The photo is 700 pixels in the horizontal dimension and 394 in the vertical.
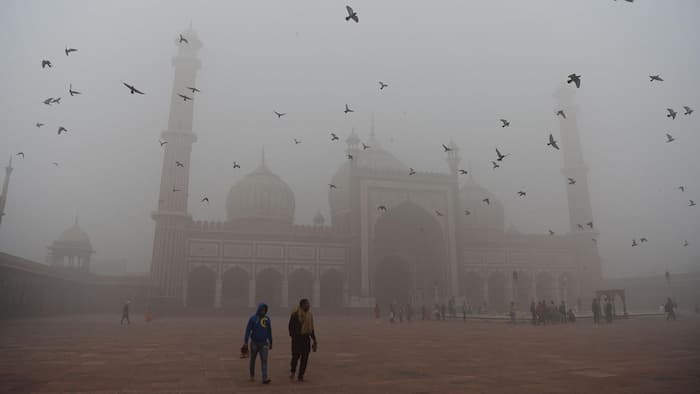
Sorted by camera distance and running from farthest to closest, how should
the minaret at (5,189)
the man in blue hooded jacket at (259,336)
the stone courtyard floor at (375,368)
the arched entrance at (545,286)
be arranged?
the arched entrance at (545,286) → the minaret at (5,189) → the man in blue hooded jacket at (259,336) → the stone courtyard floor at (375,368)

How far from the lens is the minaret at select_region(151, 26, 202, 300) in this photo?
1008 inches

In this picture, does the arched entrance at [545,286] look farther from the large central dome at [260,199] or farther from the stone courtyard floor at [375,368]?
the stone courtyard floor at [375,368]

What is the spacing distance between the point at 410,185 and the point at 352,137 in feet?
20.7

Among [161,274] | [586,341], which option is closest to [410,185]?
[161,274]

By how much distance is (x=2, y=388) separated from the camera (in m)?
4.58

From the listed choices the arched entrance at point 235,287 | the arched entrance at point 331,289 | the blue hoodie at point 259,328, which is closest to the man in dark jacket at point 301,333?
the blue hoodie at point 259,328

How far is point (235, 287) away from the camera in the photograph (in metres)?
28.7

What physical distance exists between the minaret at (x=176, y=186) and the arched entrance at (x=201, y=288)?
140 centimetres

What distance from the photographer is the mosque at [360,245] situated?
27.3 meters

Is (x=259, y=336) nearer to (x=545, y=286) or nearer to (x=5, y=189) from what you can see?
(x=5, y=189)

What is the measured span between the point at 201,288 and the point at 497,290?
2113 centimetres

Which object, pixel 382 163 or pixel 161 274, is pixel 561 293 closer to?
pixel 382 163

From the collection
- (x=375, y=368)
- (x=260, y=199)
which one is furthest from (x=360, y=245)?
(x=375, y=368)

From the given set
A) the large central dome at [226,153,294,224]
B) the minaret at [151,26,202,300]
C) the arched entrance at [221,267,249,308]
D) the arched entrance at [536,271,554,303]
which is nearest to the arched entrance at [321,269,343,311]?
the arched entrance at [221,267,249,308]
